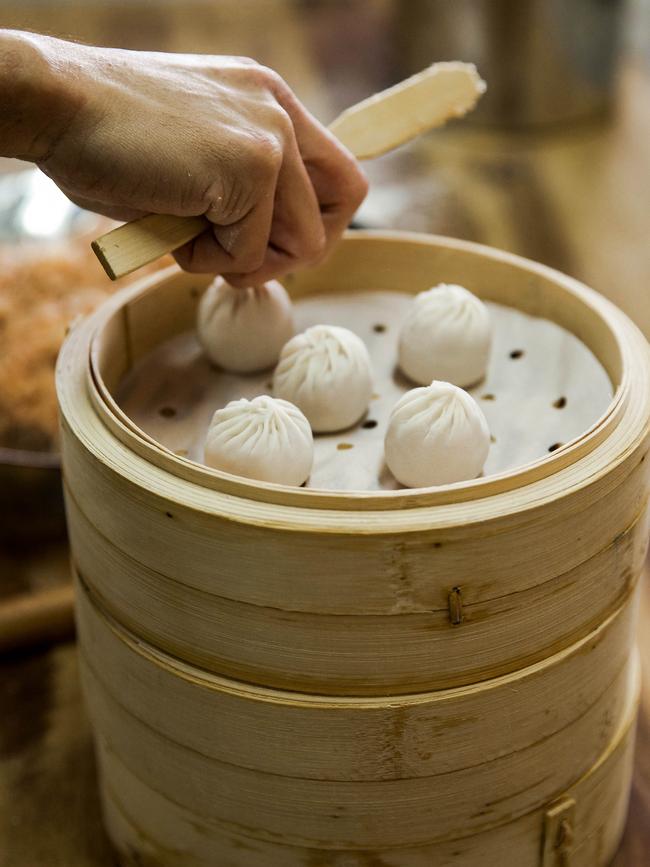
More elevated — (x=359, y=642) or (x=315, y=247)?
(x=315, y=247)

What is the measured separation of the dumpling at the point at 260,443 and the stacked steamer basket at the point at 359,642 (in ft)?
0.26

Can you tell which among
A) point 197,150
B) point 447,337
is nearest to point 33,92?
point 197,150

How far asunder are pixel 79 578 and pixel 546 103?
2610 millimetres

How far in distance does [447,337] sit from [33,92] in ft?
1.69

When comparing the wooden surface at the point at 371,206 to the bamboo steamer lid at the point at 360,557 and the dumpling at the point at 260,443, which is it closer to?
the bamboo steamer lid at the point at 360,557

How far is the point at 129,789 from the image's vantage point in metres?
1.24

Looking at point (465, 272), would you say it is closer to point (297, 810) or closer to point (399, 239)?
point (399, 239)

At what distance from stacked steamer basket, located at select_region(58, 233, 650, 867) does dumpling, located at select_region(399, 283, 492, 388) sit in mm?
140

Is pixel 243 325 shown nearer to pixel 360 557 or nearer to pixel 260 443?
pixel 260 443

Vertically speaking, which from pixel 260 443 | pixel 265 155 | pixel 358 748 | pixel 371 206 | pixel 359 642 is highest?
pixel 265 155

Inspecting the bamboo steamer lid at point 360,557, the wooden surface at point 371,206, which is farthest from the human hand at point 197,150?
the wooden surface at point 371,206

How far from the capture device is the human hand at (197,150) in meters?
1.04

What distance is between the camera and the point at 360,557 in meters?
0.92

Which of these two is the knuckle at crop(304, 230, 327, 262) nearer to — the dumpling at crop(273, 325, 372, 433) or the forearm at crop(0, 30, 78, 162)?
the dumpling at crop(273, 325, 372, 433)
